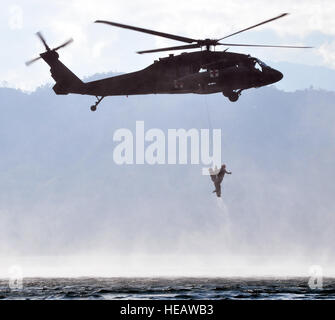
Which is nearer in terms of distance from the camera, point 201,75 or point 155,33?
point 155,33

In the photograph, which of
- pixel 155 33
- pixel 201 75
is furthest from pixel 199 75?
pixel 155 33

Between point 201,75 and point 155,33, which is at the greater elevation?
point 155,33

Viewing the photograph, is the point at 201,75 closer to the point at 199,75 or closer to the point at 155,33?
the point at 199,75

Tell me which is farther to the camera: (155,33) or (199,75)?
(199,75)

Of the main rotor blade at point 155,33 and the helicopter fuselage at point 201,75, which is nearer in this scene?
the main rotor blade at point 155,33

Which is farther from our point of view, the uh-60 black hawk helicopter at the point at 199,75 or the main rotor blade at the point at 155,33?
the uh-60 black hawk helicopter at the point at 199,75

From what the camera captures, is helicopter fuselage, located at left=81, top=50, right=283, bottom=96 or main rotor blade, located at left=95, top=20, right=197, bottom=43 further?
helicopter fuselage, located at left=81, top=50, right=283, bottom=96

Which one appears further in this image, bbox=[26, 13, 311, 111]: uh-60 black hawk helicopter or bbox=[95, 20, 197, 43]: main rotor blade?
bbox=[26, 13, 311, 111]: uh-60 black hawk helicopter
